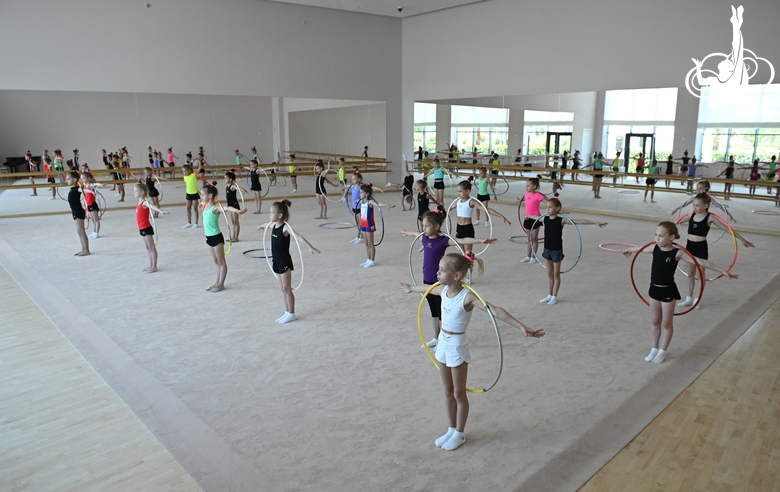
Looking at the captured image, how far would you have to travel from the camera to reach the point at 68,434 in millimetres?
4066

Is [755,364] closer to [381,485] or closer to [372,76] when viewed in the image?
[381,485]

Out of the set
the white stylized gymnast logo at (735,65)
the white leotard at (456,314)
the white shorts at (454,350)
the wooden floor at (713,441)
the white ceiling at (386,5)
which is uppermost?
the white ceiling at (386,5)

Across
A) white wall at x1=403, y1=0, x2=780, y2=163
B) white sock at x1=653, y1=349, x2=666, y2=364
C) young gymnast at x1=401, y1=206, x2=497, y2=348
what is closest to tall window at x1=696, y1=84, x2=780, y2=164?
white wall at x1=403, y1=0, x2=780, y2=163

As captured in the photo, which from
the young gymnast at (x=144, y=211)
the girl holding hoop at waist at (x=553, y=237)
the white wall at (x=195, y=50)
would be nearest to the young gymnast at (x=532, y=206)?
the girl holding hoop at waist at (x=553, y=237)

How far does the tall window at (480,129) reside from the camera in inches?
683

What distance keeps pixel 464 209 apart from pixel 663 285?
3.50 metres

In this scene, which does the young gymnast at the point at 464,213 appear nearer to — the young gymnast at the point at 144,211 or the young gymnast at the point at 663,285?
the young gymnast at the point at 663,285

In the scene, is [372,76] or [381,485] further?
[372,76]

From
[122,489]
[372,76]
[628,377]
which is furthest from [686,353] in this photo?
[372,76]

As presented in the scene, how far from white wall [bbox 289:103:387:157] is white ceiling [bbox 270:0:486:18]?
3.35m

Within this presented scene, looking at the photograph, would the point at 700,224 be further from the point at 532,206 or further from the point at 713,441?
the point at 713,441

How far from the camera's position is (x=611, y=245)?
426 inches

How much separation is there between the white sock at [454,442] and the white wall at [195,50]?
14.9 metres

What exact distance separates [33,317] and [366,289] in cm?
435
